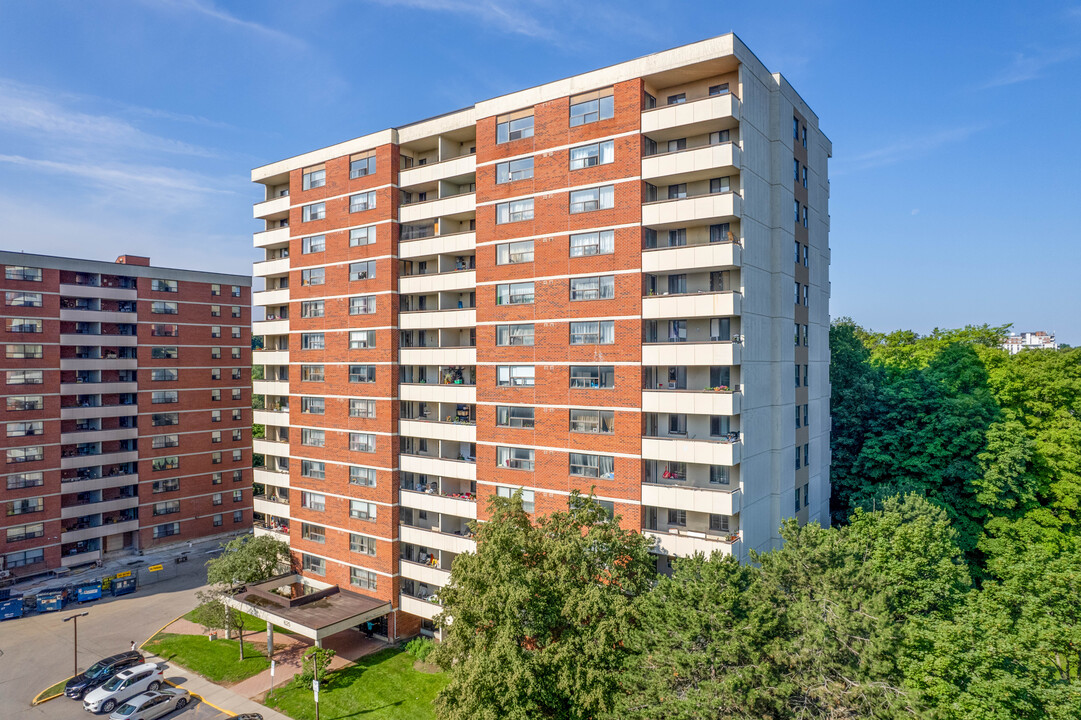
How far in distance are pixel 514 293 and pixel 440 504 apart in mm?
14631

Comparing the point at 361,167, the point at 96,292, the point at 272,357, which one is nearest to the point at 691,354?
the point at 361,167

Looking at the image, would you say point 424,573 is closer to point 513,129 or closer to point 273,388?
point 273,388

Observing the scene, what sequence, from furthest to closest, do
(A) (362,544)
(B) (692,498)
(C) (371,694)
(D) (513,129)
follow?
(A) (362,544) < (D) (513,129) < (C) (371,694) < (B) (692,498)

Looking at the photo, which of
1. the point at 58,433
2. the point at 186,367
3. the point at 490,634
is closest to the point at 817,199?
the point at 490,634

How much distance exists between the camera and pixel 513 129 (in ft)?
113

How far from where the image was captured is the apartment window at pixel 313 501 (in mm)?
41875

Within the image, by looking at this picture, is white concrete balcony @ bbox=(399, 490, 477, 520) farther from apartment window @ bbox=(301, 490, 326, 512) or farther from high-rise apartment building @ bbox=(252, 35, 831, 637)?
apartment window @ bbox=(301, 490, 326, 512)

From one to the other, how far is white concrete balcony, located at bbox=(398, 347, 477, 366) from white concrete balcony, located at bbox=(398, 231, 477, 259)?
6.46 meters

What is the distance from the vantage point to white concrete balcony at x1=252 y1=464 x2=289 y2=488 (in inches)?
1794

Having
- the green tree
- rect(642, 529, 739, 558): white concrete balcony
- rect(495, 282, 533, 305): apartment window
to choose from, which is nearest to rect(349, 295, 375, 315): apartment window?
A: rect(495, 282, 533, 305): apartment window

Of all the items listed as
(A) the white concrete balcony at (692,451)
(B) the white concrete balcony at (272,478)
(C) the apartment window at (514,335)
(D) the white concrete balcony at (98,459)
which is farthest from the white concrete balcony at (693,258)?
(D) the white concrete balcony at (98,459)

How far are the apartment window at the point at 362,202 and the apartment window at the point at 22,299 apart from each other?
112 feet

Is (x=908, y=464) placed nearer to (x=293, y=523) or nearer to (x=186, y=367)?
(x=293, y=523)

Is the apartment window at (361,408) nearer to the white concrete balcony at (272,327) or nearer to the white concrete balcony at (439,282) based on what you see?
the white concrete balcony at (439,282)
